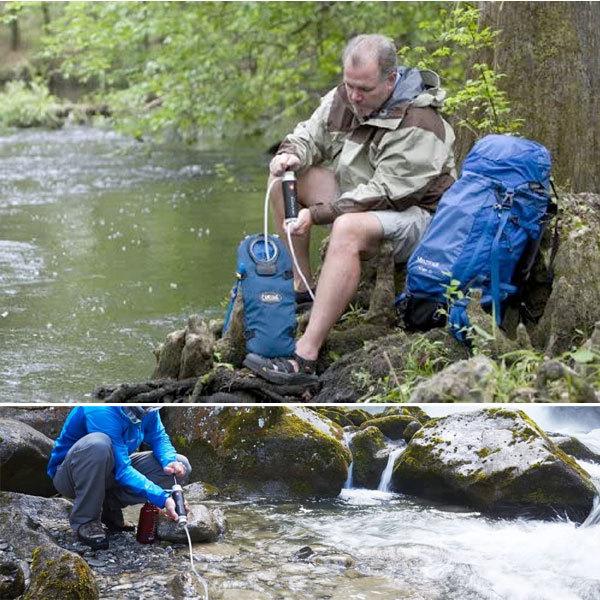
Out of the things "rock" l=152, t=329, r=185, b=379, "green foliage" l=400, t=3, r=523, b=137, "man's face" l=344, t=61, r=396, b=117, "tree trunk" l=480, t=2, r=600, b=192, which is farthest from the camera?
"tree trunk" l=480, t=2, r=600, b=192

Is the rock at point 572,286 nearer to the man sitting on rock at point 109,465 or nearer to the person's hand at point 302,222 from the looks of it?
the person's hand at point 302,222

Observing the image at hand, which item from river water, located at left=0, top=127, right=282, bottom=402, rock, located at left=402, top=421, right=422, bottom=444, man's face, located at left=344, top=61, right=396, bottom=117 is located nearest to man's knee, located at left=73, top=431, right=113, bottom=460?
rock, located at left=402, top=421, right=422, bottom=444

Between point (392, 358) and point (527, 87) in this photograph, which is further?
point (527, 87)

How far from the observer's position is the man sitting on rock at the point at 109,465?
3.05m

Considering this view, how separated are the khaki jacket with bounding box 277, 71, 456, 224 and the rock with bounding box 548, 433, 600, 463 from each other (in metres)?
1.33

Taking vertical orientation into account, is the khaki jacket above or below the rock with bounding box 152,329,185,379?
above

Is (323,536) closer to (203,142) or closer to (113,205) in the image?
(113,205)

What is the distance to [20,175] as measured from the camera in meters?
→ 11.7

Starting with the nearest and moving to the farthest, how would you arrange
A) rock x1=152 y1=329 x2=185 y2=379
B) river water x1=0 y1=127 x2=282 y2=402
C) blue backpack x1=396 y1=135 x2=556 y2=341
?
blue backpack x1=396 y1=135 x2=556 y2=341 → rock x1=152 y1=329 x2=185 y2=379 → river water x1=0 y1=127 x2=282 y2=402

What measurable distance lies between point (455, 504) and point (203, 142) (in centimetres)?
1267

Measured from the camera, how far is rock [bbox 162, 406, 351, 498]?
10.1 feet

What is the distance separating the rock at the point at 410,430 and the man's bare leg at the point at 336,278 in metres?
0.91

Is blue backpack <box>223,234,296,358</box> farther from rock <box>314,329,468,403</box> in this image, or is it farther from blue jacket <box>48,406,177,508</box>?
blue jacket <box>48,406,177,508</box>

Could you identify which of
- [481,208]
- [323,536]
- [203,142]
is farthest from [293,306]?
[203,142]
